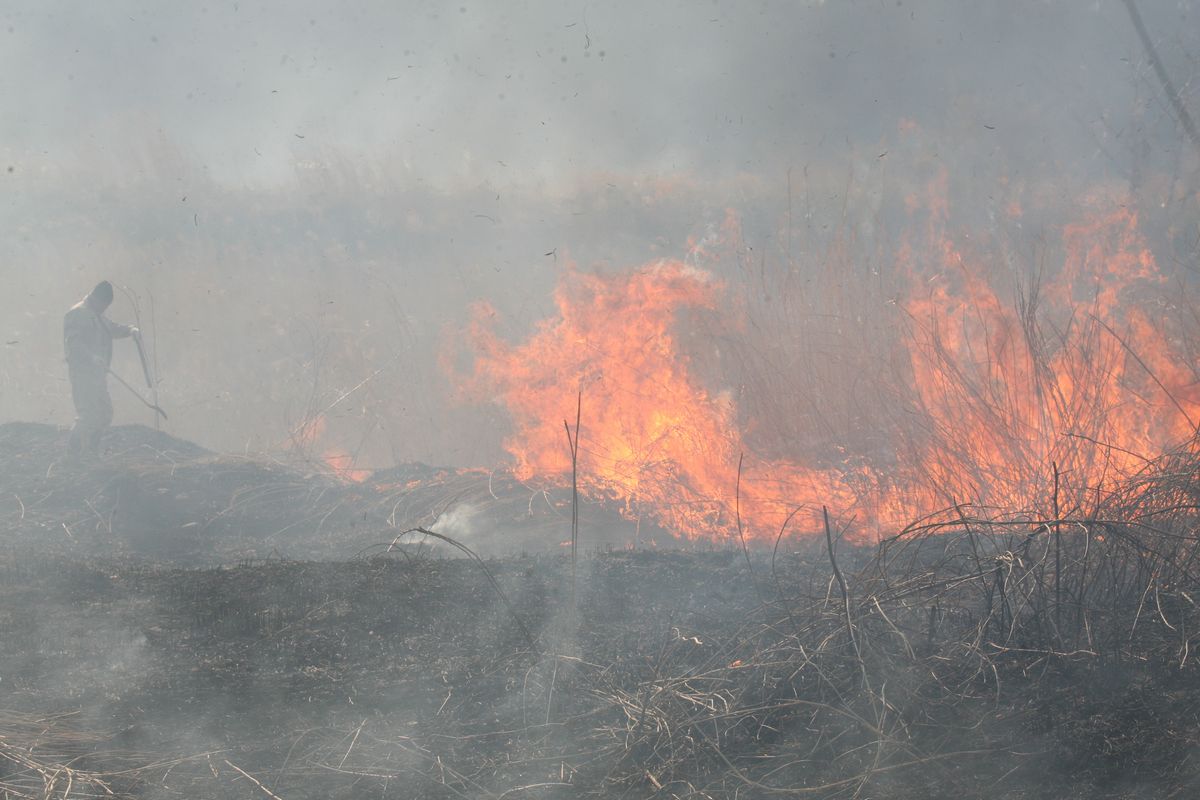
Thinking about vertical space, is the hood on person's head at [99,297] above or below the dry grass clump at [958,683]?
above

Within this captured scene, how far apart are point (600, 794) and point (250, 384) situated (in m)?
16.5

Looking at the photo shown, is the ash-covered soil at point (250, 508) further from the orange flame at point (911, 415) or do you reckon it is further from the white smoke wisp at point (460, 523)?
the orange flame at point (911, 415)

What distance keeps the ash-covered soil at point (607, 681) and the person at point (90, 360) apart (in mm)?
5509

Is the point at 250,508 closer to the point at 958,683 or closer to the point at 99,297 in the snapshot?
the point at 99,297

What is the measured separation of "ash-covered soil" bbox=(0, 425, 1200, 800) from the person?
551 centimetres

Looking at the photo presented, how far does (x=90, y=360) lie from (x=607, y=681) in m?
8.88

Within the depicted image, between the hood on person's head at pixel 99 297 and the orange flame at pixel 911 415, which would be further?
the hood on person's head at pixel 99 297

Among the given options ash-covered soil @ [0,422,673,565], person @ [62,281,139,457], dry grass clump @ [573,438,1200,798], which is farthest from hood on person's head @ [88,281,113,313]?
dry grass clump @ [573,438,1200,798]

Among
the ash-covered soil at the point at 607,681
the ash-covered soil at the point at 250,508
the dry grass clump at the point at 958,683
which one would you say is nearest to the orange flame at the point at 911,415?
the ash-covered soil at the point at 250,508

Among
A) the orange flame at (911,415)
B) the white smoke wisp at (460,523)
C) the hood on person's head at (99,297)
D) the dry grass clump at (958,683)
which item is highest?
the hood on person's head at (99,297)

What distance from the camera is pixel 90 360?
10430 mm

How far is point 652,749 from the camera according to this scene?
362 centimetres

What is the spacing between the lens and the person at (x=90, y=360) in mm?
10406

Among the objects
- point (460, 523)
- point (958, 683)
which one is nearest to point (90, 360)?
point (460, 523)
